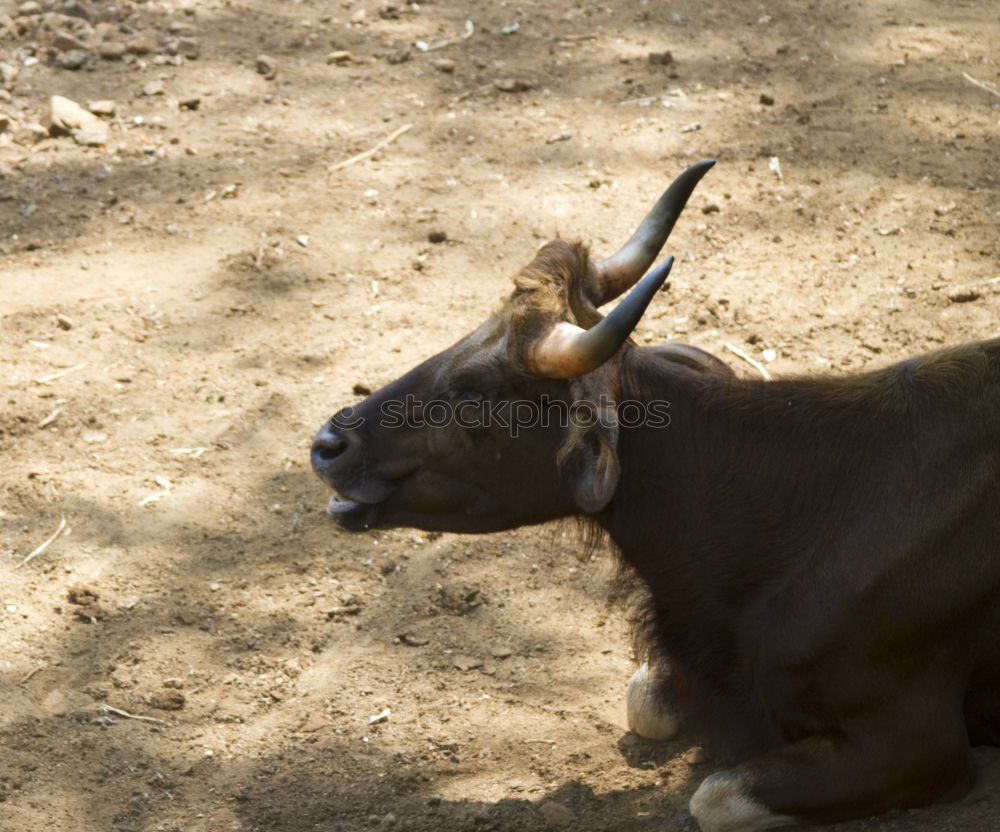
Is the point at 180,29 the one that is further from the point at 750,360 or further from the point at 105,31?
the point at 750,360

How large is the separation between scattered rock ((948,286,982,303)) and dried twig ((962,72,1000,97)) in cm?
305

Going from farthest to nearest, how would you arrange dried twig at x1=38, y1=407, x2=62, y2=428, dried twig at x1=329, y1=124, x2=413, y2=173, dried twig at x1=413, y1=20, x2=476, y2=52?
dried twig at x1=413, y1=20, x2=476, y2=52, dried twig at x1=329, y1=124, x2=413, y2=173, dried twig at x1=38, y1=407, x2=62, y2=428

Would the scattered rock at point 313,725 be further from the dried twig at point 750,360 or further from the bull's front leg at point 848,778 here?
the dried twig at point 750,360

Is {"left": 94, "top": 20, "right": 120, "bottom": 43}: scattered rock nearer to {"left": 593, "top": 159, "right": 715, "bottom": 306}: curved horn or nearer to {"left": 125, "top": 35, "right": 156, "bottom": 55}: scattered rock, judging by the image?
{"left": 125, "top": 35, "right": 156, "bottom": 55}: scattered rock

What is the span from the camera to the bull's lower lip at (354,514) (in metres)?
5.62

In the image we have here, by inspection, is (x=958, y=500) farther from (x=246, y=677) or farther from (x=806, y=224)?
(x=806, y=224)

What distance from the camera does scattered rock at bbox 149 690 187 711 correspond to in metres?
6.00

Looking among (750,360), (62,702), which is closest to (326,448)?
(62,702)

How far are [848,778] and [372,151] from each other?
6.74m

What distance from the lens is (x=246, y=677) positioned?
20.5 feet

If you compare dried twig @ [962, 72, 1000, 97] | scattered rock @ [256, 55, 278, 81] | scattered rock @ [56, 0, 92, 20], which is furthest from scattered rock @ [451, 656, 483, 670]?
scattered rock @ [56, 0, 92, 20]

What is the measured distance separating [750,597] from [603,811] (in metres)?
1.12

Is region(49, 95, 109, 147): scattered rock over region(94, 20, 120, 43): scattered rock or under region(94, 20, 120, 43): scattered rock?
under

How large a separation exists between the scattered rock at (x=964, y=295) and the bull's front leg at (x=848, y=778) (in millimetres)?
3840
